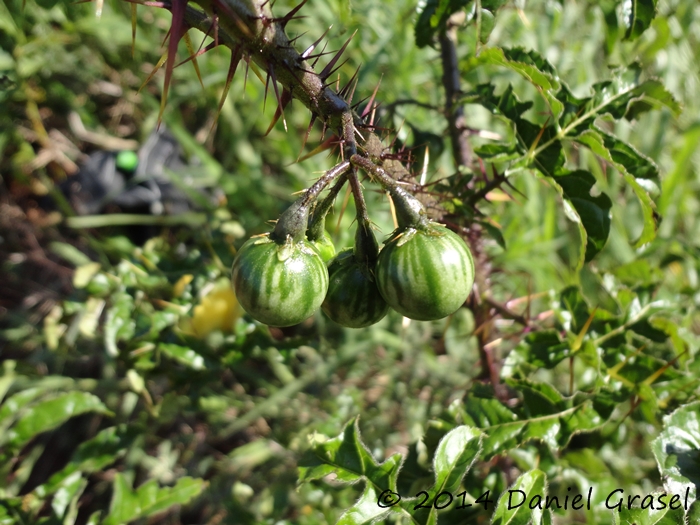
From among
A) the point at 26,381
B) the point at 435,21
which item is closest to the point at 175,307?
the point at 26,381

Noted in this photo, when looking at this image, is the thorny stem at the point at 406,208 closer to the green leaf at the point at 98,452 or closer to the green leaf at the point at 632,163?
the green leaf at the point at 632,163

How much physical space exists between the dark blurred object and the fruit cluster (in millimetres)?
2714

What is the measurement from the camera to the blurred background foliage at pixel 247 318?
1976 millimetres

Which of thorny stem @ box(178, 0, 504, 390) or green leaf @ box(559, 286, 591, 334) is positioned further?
green leaf @ box(559, 286, 591, 334)

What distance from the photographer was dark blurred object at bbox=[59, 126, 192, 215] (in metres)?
3.73

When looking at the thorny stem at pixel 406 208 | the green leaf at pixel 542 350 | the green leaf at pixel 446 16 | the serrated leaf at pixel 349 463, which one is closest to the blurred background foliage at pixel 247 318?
the green leaf at pixel 542 350

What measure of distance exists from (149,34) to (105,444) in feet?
9.48

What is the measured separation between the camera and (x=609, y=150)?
159 centimetres

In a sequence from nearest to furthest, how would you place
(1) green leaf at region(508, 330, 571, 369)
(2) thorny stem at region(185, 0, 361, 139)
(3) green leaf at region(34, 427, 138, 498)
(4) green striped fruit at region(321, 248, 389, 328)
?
(2) thorny stem at region(185, 0, 361, 139)
(4) green striped fruit at region(321, 248, 389, 328)
(1) green leaf at region(508, 330, 571, 369)
(3) green leaf at region(34, 427, 138, 498)

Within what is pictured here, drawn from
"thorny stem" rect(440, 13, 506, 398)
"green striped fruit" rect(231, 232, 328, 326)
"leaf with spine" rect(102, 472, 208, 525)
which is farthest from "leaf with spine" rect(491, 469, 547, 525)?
"leaf with spine" rect(102, 472, 208, 525)

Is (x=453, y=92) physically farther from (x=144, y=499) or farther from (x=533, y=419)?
(x=144, y=499)

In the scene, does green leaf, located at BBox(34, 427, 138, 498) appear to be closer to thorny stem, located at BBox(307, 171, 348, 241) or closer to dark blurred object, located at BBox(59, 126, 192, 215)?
thorny stem, located at BBox(307, 171, 348, 241)

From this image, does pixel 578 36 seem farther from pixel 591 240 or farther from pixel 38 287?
pixel 38 287

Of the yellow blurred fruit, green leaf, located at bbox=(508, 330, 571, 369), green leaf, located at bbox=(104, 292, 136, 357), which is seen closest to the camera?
green leaf, located at bbox=(508, 330, 571, 369)
